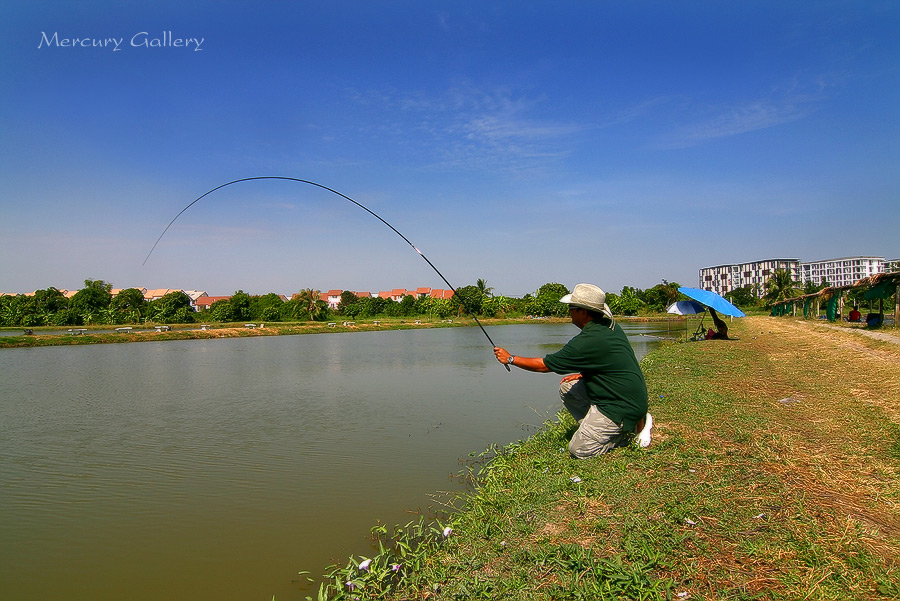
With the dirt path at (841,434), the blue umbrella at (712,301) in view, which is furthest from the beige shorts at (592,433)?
the blue umbrella at (712,301)

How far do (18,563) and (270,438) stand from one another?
146 inches

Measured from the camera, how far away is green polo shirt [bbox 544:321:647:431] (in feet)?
13.7

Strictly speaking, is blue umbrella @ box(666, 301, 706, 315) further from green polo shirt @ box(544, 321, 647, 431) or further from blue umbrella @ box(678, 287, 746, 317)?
green polo shirt @ box(544, 321, 647, 431)

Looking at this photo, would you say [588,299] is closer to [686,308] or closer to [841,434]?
[841,434]

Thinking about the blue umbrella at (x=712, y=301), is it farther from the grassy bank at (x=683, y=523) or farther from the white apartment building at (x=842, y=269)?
the white apartment building at (x=842, y=269)

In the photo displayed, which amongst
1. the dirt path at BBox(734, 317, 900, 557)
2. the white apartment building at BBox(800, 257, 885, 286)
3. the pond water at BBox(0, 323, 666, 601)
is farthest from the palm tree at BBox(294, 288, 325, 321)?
the white apartment building at BBox(800, 257, 885, 286)

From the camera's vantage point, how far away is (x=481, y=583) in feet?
8.89

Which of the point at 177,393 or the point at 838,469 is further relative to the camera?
the point at 177,393

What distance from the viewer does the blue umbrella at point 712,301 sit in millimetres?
14938

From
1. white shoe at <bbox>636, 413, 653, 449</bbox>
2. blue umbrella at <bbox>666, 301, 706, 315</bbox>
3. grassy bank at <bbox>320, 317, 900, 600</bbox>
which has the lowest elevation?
grassy bank at <bbox>320, 317, 900, 600</bbox>

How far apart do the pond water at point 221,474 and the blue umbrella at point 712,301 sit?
585 centimetres

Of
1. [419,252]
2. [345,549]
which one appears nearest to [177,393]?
[419,252]

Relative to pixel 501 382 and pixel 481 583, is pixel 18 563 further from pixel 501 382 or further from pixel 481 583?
pixel 501 382

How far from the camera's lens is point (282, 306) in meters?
73.1
